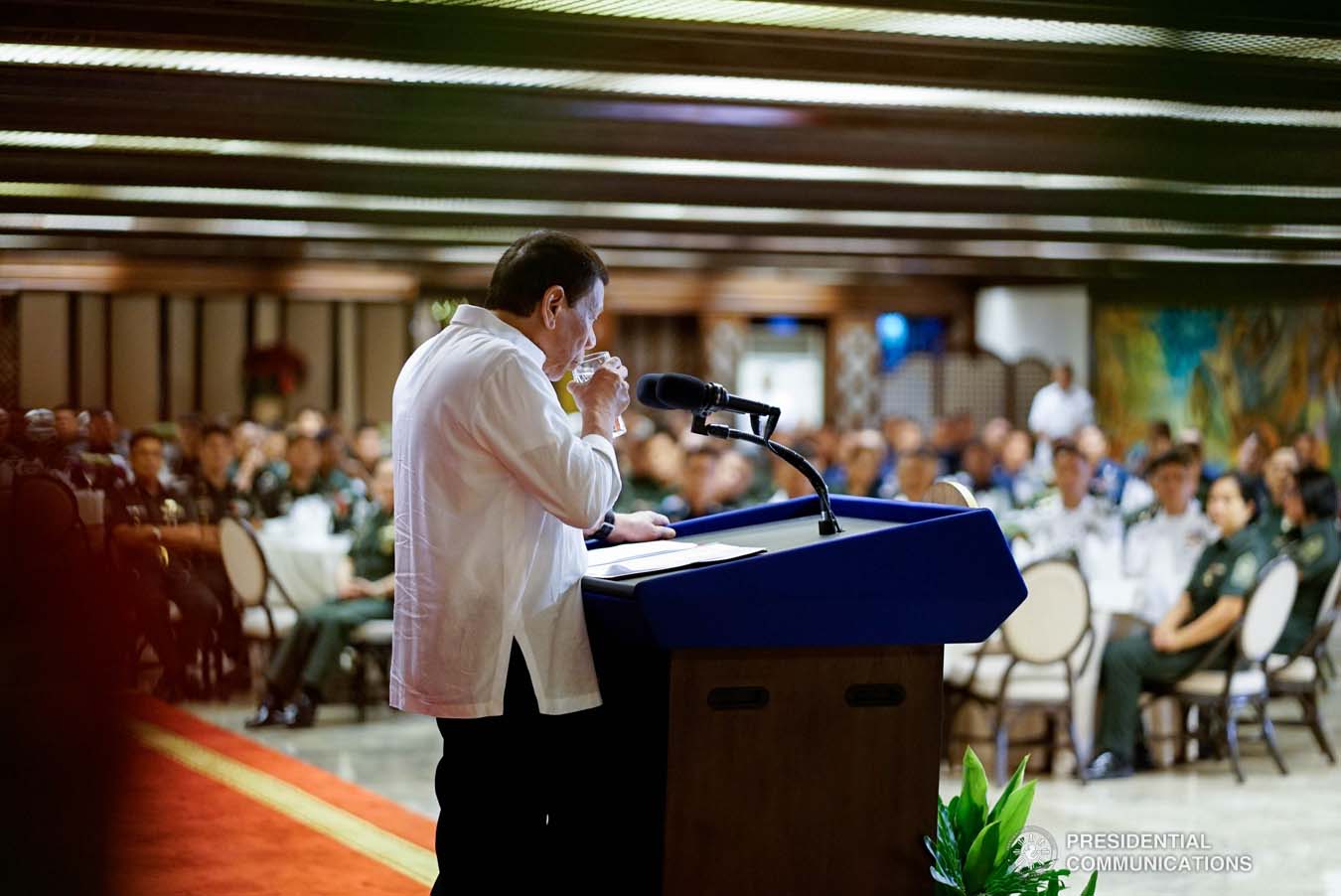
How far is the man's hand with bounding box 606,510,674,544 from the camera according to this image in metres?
2.39

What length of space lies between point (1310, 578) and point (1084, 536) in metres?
1.00

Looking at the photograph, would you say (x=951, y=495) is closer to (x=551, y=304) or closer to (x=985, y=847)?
(x=985, y=847)

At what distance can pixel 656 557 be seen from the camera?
2.11 meters

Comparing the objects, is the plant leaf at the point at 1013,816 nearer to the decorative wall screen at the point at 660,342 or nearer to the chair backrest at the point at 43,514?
the chair backrest at the point at 43,514

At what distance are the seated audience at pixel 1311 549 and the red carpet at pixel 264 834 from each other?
3.99 m

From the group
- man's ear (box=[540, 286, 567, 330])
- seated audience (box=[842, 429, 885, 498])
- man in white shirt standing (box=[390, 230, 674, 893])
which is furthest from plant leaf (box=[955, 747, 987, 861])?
seated audience (box=[842, 429, 885, 498])

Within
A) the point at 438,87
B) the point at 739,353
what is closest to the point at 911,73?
the point at 438,87

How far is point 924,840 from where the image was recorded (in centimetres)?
215

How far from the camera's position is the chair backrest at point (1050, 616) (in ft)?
17.3

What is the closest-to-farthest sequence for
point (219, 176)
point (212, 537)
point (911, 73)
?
1. point (212, 537)
2. point (911, 73)
3. point (219, 176)

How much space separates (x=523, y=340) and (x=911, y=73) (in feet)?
12.8

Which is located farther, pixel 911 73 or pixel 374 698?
pixel 374 698

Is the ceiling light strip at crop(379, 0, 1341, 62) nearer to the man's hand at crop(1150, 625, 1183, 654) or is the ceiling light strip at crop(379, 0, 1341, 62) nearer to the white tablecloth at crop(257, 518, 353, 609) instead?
the man's hand at crop(1150, 625, 1183, 654)

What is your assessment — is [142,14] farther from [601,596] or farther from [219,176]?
[219,176]
